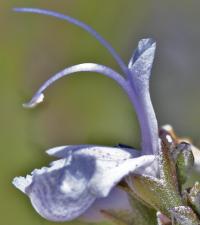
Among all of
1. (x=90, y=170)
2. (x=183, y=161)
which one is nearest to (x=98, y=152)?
(x=90, y=170)

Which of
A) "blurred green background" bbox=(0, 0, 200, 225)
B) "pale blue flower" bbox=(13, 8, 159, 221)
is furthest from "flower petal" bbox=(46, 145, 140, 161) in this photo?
"blurred green background" bbox=(0, 0, 200, 225)

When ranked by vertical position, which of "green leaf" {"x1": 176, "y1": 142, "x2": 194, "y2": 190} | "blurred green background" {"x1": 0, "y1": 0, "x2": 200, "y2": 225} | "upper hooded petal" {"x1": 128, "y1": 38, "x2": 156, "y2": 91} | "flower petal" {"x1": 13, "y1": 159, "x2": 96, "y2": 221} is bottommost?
"blurred green background" {"x1": 0, "y1": 0, "x2": 200, "y2": 225}

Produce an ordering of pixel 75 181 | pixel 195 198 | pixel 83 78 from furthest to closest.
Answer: pixel 83 78 < pixel 195 198 < pixel 75 181

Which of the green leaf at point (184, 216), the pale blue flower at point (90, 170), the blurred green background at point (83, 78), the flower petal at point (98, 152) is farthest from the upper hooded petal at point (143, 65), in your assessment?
the blurred green background at point (83, 78)

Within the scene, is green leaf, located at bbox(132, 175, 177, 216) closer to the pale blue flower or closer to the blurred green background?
the pale blue flower

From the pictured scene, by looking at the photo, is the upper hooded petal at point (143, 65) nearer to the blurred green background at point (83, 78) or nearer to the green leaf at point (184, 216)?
the green leaf at point (184, 216)

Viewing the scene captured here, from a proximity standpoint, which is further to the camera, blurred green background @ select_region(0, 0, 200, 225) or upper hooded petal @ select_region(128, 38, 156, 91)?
blurred green background @ select_region(0, 0, 200, 225)

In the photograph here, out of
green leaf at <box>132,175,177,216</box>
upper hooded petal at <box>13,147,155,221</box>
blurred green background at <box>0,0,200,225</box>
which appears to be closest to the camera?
upper hooded petal at <box>13,147,155,221</box>

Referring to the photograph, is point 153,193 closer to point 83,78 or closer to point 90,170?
point 90,170
